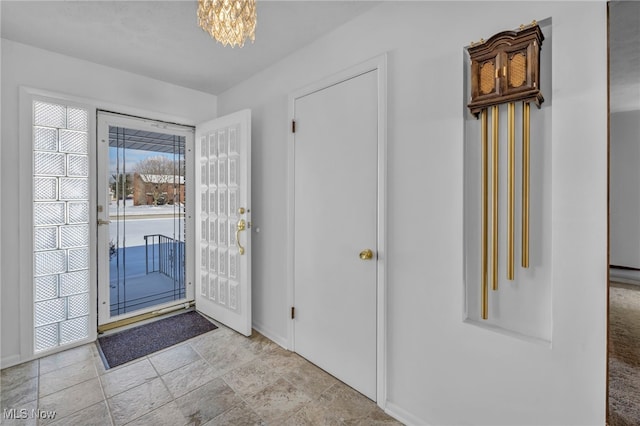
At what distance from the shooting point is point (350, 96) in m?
2.03

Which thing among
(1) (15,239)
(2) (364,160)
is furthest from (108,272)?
(2) (364,160)

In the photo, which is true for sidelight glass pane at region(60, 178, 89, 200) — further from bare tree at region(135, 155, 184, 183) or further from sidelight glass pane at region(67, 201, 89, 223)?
bare tree at region(135, 155, 184, 183)

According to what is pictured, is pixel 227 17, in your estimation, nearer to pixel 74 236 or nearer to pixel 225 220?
pixel 225 220

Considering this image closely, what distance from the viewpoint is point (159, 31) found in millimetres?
2191

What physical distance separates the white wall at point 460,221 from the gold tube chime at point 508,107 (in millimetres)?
92

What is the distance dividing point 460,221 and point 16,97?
11.2 ft

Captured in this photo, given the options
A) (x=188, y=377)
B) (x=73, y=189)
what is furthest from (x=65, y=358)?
(x=73, y=189)

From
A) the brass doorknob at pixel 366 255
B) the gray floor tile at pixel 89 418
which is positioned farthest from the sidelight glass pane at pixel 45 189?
the brass doorknob at pixel 366 255

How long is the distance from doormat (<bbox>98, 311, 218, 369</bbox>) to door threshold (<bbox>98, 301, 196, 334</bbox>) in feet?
0.44

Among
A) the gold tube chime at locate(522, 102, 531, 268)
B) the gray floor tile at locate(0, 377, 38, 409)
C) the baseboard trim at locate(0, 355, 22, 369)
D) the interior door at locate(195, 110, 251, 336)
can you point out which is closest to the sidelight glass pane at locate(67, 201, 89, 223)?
the interior door at locate(195, 110, 251, 336)

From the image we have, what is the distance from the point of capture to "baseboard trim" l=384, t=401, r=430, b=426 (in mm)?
1693

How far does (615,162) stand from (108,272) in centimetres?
385

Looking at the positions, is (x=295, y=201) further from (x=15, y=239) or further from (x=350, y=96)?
(x=15, y=239)

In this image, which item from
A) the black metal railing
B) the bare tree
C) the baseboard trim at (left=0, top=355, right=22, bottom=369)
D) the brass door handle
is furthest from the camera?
the black metal railing
